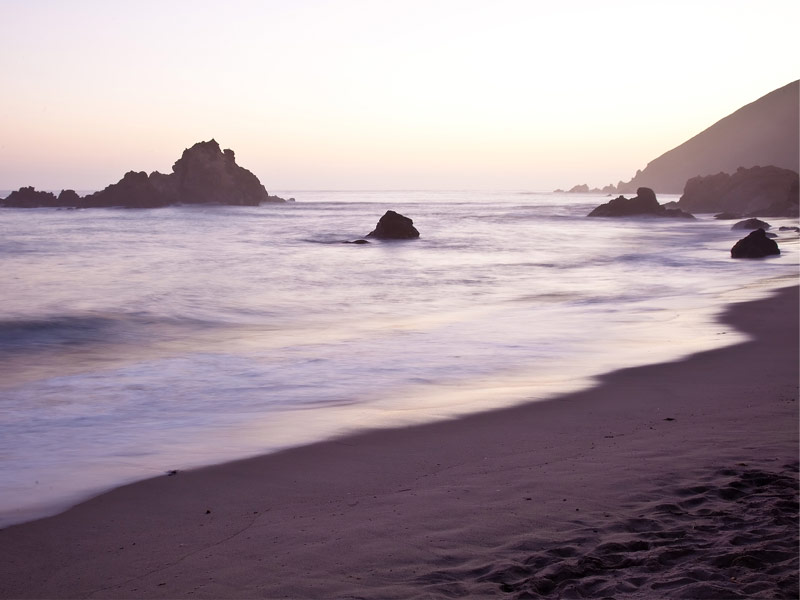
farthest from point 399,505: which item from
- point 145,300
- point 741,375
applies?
point 145,300

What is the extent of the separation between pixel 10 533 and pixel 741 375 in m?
6.55

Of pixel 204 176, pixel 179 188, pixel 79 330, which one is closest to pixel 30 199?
pixel 179 188

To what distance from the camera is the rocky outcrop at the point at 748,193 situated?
216ft

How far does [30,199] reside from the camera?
8238cm

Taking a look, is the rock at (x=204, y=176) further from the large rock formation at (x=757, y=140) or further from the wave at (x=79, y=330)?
the large rock formation at (x=757, y=140)

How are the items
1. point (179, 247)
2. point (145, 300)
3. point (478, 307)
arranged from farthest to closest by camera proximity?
point (179, 247) < point (145, 300) < point (478, 307)

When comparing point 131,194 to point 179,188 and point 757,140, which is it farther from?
point 757,140

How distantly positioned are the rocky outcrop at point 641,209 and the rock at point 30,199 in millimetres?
60666

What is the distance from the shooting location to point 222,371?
352 inches

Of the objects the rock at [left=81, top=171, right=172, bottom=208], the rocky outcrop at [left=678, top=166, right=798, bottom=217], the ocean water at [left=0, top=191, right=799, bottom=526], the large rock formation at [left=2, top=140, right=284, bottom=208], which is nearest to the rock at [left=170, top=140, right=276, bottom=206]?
the large rock formation at [left=2, top=140, right=284, bottom=208]

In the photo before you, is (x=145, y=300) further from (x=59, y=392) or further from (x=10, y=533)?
(x=10, y=533)

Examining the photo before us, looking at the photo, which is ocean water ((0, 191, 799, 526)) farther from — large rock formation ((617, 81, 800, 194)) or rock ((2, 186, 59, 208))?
large rock formation ((617, 81, 800, 194))

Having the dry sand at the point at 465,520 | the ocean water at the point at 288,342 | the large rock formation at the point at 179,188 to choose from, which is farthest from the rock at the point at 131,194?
the dry sand at the point at 465,520

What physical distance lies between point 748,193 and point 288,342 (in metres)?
71.6
